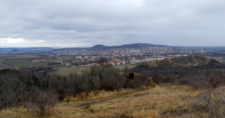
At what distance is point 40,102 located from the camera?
8.02 metres

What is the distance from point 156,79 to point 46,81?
23.6 m

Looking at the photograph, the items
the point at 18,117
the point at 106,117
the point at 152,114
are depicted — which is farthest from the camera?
the point at 106,117

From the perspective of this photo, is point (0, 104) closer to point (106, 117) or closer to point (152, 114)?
point (106, 117)

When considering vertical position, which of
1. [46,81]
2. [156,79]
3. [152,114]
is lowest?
[156,79]

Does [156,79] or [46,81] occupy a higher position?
[46,81]

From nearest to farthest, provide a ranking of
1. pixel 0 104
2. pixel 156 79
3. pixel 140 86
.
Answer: pixel 0 104 → pixel 140 86 → pixel 156 79

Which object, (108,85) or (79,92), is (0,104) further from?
(108,85)

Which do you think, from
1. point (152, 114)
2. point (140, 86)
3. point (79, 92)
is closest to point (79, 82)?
point (79, 92)

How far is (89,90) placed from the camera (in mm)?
20750

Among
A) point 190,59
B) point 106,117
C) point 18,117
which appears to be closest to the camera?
point 18,117

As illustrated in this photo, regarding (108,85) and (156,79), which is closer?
(108,85)

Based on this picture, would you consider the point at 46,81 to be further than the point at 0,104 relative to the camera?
Yes

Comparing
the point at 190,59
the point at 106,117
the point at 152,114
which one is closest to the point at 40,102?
the point at 106,117

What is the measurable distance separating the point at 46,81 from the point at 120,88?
1205 cm
